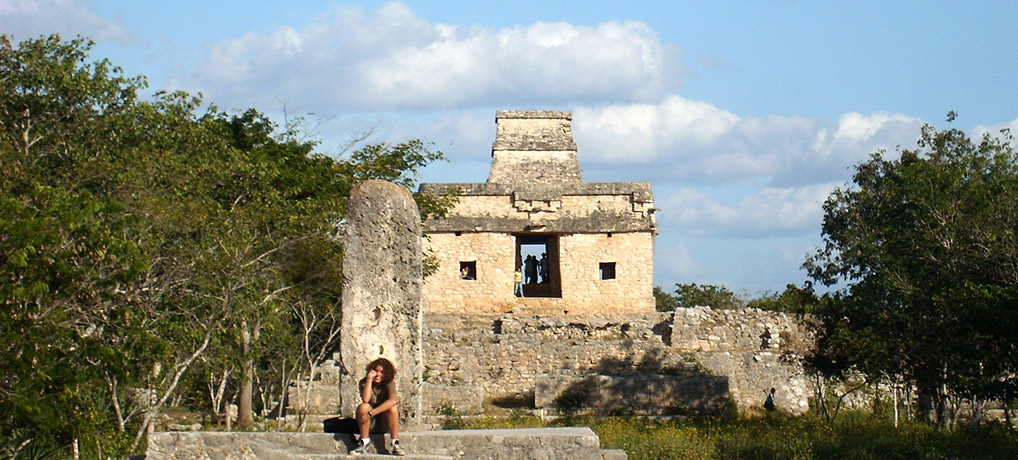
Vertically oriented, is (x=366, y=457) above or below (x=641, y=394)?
below

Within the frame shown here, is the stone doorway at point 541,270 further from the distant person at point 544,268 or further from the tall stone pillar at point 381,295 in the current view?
the tall stone pillar at point 381,295

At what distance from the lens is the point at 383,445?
27.6ft

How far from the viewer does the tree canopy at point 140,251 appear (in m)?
9.86

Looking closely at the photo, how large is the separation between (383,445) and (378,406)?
0.94 ft

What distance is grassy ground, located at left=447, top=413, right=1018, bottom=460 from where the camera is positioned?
12.6 metres

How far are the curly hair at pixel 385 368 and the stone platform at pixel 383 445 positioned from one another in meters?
0.42

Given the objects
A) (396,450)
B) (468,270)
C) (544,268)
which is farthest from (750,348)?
(396,450)

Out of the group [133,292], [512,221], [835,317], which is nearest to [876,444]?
[835,317]

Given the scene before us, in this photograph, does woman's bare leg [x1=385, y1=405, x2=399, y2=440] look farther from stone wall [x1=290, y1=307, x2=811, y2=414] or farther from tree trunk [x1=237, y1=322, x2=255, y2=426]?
stone wall [x1=290, y1=307, x2=811, y2=414]

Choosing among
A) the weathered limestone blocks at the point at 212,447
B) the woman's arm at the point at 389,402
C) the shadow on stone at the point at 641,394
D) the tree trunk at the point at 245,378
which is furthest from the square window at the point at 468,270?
the weathered limestone blocks at the point at 212,447

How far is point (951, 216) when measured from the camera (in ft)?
53.6

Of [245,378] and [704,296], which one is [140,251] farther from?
[704,296]

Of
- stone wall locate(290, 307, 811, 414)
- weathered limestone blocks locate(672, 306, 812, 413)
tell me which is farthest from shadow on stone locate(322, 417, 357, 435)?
weathered limestone blocks locate(672, 306, 812, 413)

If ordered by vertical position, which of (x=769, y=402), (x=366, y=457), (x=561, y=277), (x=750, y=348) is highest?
(x=561, y=277)
